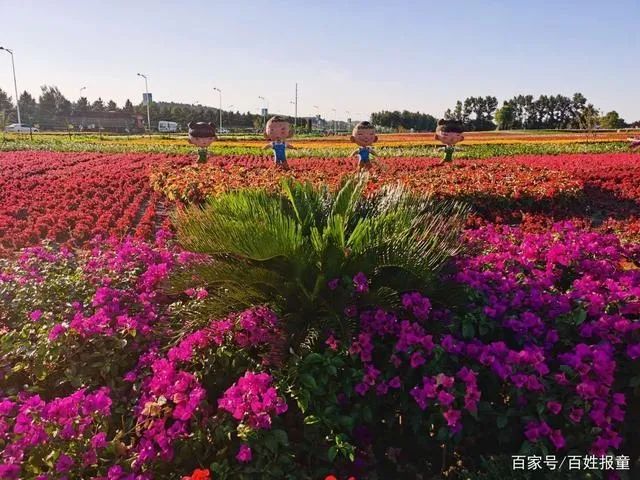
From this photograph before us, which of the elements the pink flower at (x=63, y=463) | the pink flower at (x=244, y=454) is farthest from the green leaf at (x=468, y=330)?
the pink flower at (x=63, y=463)

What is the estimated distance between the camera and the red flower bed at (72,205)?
7078 millimetres

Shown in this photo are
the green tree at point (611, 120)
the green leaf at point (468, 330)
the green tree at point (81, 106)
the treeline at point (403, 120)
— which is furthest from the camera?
the green tree at point (81, 106)

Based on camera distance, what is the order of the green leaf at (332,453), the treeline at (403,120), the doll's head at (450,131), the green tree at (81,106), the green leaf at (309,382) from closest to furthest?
the green leaf at (332,453), the green leaf at (309,382), the doll's head at (450,131), the treeline at (403,120), the green tree at (81,106)

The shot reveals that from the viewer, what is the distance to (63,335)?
3.12 m

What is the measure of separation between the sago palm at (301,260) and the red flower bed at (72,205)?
4.02 meters

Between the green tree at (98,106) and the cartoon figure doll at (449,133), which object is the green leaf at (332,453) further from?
the green tree at (98,106)

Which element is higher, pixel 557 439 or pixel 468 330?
pixel 468 330

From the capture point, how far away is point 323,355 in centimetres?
283

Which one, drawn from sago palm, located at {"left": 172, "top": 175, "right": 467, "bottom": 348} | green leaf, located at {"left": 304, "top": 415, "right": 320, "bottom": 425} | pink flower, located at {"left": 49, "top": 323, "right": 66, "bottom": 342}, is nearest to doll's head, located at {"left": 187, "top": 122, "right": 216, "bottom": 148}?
sago palm, located at {"left": 172, "top": 175, "right": 467, "bottom": 348}

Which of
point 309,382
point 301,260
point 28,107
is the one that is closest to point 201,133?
point 301,260

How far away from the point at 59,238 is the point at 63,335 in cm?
452

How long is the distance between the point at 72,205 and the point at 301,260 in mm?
7359

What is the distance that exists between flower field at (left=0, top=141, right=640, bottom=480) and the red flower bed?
10.8 ft

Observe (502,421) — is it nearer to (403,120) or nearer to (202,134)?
(202,134)
